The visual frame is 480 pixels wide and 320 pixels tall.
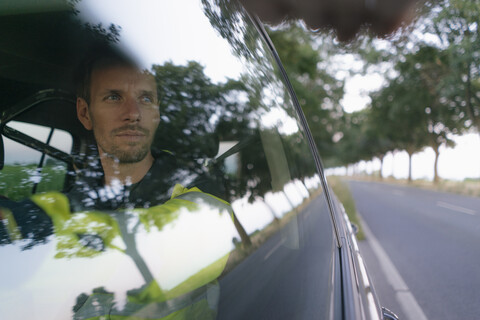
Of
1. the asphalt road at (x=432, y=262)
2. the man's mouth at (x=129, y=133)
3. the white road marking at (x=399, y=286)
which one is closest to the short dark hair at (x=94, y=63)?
the man's mouth at (x=129, y=133)

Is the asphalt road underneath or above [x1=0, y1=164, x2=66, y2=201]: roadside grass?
underneath

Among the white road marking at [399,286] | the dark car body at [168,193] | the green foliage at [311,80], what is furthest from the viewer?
the green foliage at [311,80]

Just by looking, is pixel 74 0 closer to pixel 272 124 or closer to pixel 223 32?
pixel 223 32

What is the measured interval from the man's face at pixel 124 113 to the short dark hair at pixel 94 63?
2cm

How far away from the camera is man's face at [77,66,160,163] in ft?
3.11

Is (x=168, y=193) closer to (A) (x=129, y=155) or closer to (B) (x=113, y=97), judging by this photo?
(A) (x=129, y=155)

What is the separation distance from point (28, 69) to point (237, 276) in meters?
1.05

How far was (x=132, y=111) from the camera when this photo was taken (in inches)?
37.6

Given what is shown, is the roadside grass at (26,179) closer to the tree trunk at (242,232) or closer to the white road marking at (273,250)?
the tree trunk at (242,232)

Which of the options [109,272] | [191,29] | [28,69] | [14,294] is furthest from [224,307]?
[28,69]

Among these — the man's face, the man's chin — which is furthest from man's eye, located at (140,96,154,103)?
the man's chin

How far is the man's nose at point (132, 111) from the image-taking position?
3.12 feet

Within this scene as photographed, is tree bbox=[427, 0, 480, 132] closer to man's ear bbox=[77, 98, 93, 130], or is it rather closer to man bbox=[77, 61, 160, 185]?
man bbox=[77, 61, 160, 185]

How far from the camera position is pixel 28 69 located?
132cm
